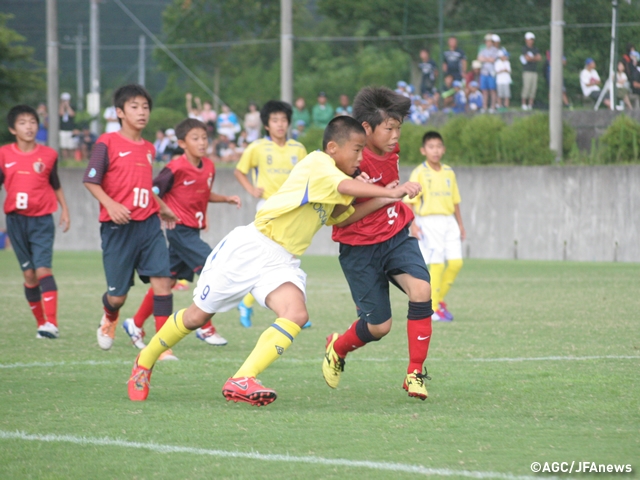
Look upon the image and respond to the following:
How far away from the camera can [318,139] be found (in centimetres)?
2375

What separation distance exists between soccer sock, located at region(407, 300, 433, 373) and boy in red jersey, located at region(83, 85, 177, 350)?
230 centimetres

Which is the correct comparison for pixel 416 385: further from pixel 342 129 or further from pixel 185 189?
pixel 185 189

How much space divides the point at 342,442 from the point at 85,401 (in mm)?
1904

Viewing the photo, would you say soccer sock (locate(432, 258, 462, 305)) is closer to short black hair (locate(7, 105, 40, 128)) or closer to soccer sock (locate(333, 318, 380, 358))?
soccer sock (locate(333, 318, 380, 358))

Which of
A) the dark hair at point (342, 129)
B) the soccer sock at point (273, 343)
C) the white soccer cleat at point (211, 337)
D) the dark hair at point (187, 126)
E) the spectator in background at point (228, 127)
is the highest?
the spectator in background at point (228, 127)

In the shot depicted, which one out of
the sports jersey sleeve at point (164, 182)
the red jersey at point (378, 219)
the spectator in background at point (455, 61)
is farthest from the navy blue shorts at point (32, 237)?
the spectator in background at point (455, 61)

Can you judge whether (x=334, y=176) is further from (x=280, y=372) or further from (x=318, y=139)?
(x=318, y=139)

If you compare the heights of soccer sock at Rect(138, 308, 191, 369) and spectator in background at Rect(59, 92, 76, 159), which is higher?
spectator in background at Rect(59, 92, 76, 159)

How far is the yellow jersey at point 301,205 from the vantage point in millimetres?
5613

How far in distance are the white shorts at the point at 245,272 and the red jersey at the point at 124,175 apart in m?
2.23

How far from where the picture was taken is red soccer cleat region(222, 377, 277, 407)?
5277 mm

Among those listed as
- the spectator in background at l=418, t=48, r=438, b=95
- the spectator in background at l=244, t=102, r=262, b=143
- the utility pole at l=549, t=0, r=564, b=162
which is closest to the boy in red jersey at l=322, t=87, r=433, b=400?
the utility pole at l=549, t=0, r=564, b=162

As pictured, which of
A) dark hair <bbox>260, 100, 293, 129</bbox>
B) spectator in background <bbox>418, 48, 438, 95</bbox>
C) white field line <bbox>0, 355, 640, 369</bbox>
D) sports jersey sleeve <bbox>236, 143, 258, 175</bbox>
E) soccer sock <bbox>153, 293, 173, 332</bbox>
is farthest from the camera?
spectator in background <bbox>418, 48, 438, 95</bbox>

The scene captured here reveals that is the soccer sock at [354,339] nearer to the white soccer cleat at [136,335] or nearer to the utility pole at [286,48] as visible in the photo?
the white soccer cleat at [136,335]
